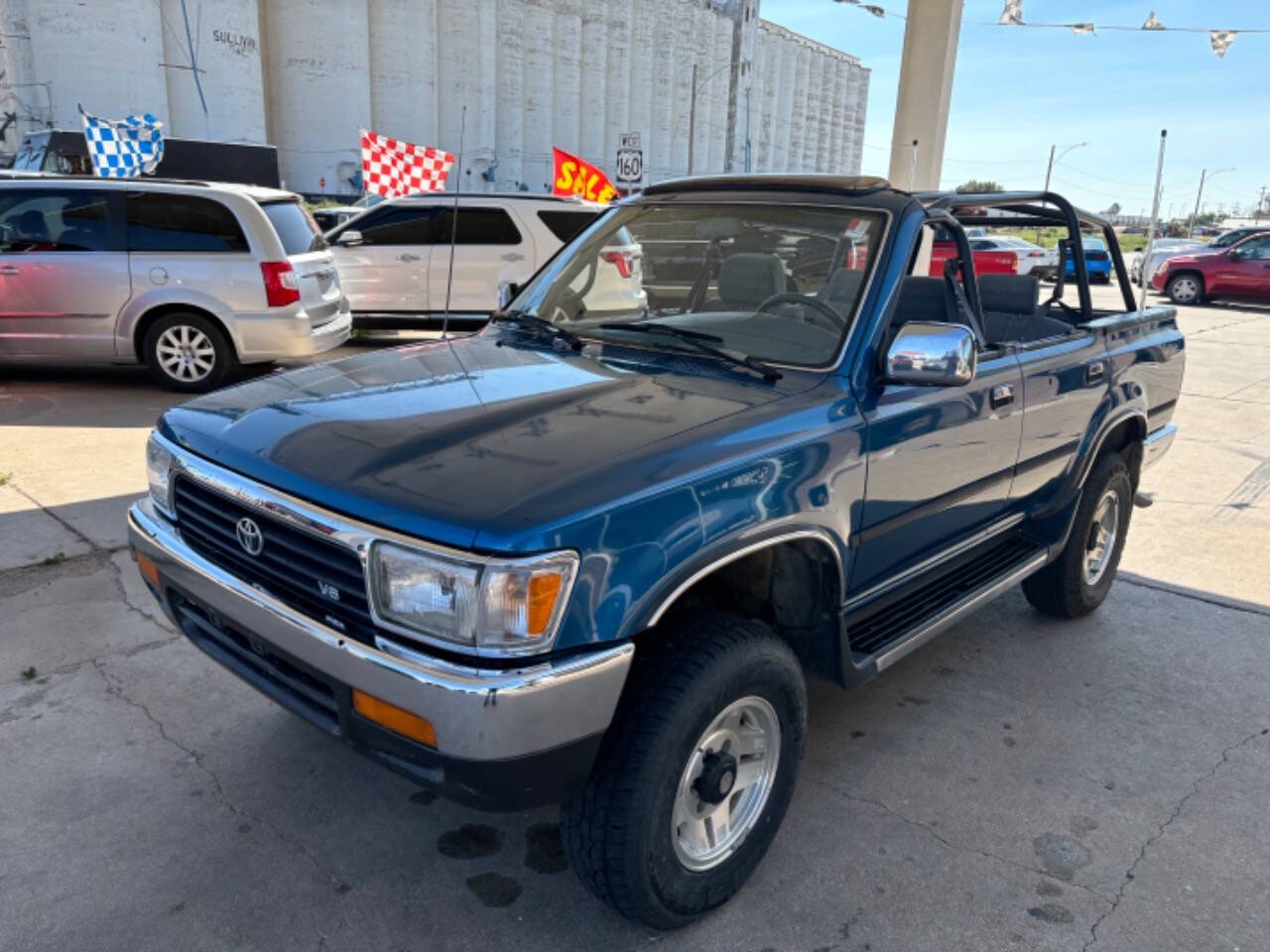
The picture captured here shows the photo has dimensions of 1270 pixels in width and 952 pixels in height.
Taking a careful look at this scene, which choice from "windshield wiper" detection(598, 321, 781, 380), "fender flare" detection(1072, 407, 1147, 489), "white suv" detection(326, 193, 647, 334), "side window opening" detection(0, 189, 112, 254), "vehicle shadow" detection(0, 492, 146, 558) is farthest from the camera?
"white suv" detection(326, 193, 647, 334)

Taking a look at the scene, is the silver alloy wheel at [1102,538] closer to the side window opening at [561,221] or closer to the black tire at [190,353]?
the black tire at [190,353]

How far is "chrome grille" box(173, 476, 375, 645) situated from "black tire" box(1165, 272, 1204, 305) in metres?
22.9

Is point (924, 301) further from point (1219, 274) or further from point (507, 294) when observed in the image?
point (1219, 274)

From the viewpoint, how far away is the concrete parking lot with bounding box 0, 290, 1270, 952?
2.45m

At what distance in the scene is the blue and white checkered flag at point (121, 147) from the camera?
509 inches

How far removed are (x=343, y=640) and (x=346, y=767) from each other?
117 cm

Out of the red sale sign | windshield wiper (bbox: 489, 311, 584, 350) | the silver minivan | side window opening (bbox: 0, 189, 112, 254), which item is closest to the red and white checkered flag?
the red sale sign

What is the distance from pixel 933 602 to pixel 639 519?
1.63 metres

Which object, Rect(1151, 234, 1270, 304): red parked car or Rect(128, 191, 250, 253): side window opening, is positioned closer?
Rect(128, 191, 250, 253): side window opening

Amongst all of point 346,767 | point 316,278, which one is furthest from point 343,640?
point 316,278

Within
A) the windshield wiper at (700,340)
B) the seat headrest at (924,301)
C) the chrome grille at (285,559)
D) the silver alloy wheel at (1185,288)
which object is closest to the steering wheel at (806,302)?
the windshield wiper at (700,340)

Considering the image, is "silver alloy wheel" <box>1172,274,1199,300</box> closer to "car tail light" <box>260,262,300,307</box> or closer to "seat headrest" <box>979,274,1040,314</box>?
"seat headrest" <box>979,274,1040,314</box>

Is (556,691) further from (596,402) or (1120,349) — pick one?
(1120,349)

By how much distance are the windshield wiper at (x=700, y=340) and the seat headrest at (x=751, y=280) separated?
265 millimetres
